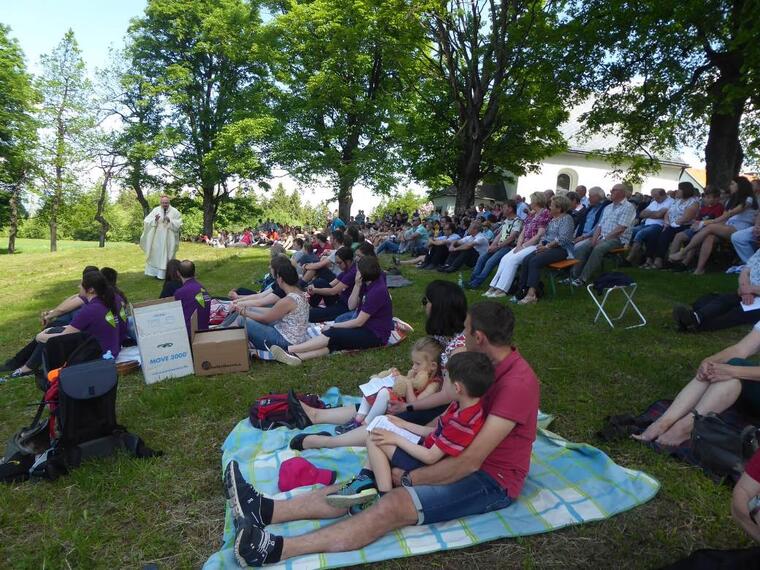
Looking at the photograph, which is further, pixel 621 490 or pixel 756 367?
pixel 756 367

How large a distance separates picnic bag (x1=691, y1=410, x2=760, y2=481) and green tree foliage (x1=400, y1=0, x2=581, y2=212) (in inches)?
525

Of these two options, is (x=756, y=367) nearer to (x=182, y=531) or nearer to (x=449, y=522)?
(x=449, y=522)

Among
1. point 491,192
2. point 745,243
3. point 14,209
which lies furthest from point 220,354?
point 491,192

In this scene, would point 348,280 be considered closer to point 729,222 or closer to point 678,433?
point 678,433

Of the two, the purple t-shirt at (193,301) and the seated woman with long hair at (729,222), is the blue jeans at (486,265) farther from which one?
the purple t-shirt at (193,301)

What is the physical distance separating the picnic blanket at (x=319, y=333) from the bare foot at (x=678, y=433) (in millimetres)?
3341

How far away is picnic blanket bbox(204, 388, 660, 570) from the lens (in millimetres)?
2549

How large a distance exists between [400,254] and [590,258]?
30.6 feet

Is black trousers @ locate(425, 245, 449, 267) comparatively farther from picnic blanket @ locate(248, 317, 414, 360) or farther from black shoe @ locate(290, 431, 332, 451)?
black shoe @ locate(290, 431, 332, 451)

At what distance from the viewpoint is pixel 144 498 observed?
10.2 ft

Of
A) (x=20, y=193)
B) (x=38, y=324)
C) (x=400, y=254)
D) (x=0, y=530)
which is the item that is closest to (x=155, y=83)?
(x=20, y=193)

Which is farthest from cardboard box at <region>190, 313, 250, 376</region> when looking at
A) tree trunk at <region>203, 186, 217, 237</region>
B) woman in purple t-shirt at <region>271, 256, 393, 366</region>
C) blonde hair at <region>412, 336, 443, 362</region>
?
tree trunk at <region>203, 186, 217, 237</region>

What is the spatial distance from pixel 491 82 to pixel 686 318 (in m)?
13.5

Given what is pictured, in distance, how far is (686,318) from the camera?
19.8 feet
